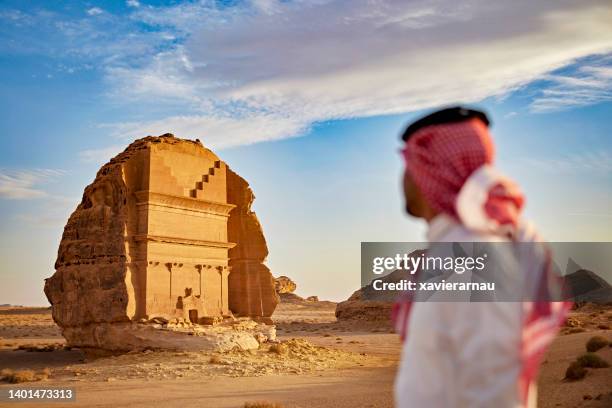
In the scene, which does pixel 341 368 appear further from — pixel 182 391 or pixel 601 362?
pixel 601 362

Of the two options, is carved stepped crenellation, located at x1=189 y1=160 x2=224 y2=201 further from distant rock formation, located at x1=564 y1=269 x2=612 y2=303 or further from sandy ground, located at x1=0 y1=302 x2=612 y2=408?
distant rock formation, located at x1=564 y1=269 x2=612 y2=303

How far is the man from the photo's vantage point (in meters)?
1.87

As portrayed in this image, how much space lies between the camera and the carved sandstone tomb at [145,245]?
19.1 m

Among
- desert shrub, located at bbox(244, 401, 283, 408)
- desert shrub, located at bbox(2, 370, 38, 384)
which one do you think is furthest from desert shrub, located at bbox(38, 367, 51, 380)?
desert shrub, located at bbox(244, 401, 283, 408)

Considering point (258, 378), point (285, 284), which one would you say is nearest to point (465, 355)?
point (258, 378)

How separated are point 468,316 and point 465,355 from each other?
11cm

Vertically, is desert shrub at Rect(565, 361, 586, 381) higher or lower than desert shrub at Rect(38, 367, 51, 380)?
higher

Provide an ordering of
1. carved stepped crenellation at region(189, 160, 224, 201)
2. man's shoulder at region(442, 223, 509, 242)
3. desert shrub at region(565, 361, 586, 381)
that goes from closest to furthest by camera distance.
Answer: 1. man's shoulder at region(442, 223, 509, 242)
2. desert shrub at region(565, 361, 586, 381)
3. carved stepped crenellation at region(189, 160, 224, 201)

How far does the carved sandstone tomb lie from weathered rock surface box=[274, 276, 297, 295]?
7353cm

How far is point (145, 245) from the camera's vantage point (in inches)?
758

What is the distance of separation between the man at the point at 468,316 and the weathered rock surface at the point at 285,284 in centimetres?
9275

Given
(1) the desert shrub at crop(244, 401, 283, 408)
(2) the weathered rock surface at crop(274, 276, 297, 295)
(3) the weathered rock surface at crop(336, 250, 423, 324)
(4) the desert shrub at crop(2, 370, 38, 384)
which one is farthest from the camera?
(2) the weathered rock surface at crop(274, 276, 297, 295)

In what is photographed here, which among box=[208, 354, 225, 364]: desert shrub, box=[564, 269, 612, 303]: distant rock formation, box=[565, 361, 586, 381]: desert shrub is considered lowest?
box=[208, 354, 225, 364]: desert shrub

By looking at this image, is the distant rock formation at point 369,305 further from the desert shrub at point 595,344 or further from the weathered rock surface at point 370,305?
the desert shrub at point 595,344
